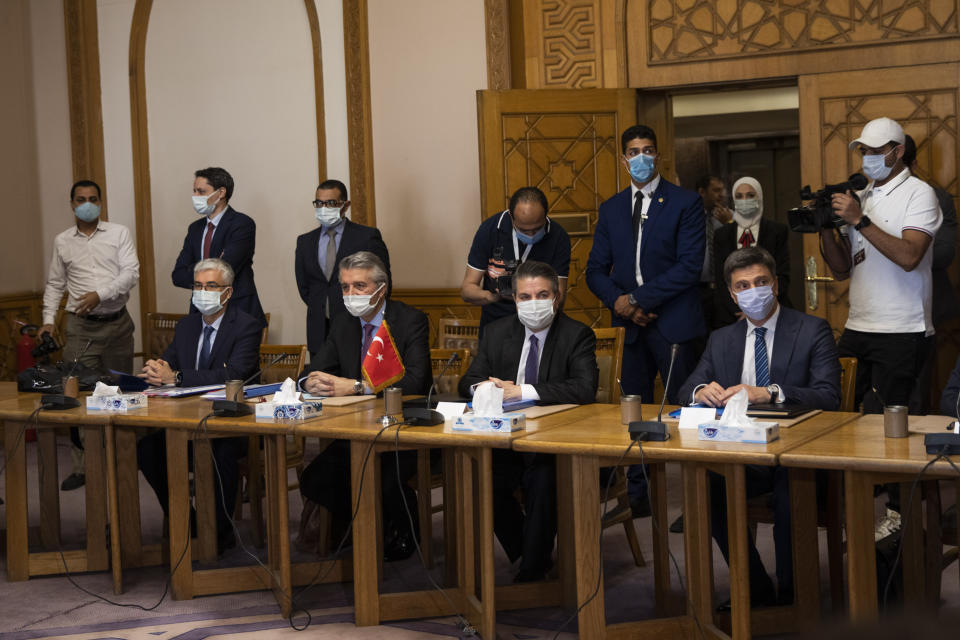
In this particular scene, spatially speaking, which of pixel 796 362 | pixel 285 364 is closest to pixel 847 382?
pixel 796 362

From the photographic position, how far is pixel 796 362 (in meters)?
3.41

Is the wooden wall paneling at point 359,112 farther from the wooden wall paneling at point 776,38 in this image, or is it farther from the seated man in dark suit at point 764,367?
the seated man in dark suit at point 764,367

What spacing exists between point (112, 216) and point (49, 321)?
1.96 meters

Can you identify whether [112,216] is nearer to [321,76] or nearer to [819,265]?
[321,76]

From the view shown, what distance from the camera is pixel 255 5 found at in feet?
23.7

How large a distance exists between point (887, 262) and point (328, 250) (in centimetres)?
275

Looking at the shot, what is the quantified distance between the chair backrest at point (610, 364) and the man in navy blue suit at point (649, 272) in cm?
57

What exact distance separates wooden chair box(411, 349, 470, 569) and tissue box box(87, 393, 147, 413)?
40.3 inches

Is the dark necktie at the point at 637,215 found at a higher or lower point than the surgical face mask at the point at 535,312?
higher

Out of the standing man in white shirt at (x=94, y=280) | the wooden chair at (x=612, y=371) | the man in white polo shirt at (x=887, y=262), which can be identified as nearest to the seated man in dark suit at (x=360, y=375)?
the wooden chair at (x=612, y=371)

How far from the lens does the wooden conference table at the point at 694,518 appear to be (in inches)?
109

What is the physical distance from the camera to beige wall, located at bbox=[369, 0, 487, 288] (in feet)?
21.7

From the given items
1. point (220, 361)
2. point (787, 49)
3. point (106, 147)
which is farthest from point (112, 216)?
point (787, 49)

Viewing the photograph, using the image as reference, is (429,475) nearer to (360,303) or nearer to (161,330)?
(360,303)
